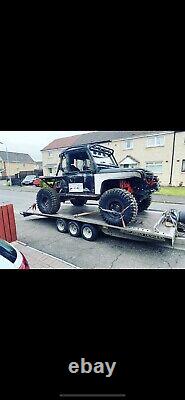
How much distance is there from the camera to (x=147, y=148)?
6.22 ft

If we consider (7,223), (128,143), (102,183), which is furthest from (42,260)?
(128,143)

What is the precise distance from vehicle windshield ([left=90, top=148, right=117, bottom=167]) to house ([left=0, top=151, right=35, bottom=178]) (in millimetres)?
775

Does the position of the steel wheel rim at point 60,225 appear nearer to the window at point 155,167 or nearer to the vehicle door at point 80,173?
the vehicle door at point 80,173

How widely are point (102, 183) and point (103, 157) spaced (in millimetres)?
334

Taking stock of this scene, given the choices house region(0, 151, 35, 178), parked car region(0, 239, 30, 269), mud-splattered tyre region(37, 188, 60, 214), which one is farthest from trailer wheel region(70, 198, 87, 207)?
parked car region(0, 239, 30, 269)

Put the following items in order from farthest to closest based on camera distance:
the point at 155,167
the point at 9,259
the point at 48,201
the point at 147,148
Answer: the point at 48,201 → the point at 155,167 → the point at 147,148 → the point at 9,259

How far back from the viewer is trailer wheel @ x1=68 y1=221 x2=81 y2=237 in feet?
8.79

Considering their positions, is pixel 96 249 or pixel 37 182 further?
pixel 37 182

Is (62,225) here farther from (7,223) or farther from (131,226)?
(131,226)

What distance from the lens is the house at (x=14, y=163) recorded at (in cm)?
201
